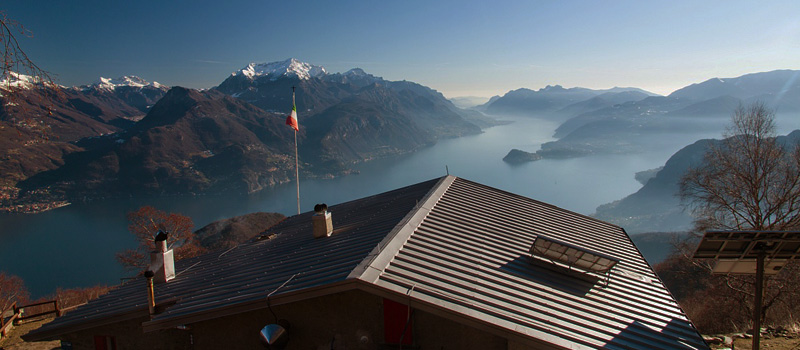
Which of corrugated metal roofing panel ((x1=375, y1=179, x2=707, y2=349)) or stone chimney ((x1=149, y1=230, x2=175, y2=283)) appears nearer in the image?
corrugated metal roofing panel ((x1=375, y1=179, x2=707, y2=349))

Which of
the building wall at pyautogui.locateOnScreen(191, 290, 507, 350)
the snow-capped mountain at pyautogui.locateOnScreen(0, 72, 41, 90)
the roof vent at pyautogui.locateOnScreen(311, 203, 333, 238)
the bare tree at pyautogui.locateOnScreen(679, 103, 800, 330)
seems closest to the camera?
the snow-capped mountain at pyautogui.locateOnScreen(0, 72, 41, 90)

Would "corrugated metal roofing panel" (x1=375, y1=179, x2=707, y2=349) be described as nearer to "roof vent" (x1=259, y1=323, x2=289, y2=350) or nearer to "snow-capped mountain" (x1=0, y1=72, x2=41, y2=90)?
"roof vent" (x1=259, y1=323, x2=289, y2=350)

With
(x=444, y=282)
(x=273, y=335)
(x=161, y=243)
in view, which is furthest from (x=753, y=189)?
(x=161, y=243)

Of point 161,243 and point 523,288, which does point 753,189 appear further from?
point 161,243

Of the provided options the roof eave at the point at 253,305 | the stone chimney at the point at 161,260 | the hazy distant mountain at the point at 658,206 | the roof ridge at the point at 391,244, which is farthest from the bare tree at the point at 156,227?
the hazy distant mountain at the point at 658,206

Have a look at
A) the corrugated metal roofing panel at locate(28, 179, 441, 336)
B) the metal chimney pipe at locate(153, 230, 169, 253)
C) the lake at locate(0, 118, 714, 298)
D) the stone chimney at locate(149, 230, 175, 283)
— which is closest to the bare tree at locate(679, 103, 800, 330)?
the corrugated metal roofing panel at locate(28, 179, 441, 336)

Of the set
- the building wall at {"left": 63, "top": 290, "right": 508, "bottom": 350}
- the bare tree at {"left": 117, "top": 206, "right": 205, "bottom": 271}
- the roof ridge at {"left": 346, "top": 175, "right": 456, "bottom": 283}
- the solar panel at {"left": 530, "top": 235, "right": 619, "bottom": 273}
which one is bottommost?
the bare tree at {"left": 117, "top": 206, "right": 205, "bottom": 271}

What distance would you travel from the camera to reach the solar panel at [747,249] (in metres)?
7.12

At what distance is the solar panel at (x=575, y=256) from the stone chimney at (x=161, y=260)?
8864 millimetres

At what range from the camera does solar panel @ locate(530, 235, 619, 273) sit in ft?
28.8

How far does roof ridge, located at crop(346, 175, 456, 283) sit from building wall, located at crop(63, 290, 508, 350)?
1.38ft

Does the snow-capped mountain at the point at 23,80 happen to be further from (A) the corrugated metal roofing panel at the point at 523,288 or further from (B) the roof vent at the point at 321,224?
(B) the roof vent at the point at 321,224

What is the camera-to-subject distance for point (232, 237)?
66125 millimetres

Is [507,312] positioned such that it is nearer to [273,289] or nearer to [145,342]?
[273,289]
